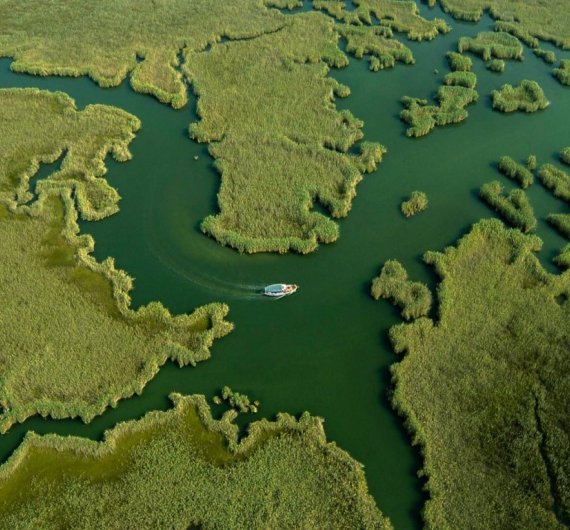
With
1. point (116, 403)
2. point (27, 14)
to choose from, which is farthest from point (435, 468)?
point (27, 14)

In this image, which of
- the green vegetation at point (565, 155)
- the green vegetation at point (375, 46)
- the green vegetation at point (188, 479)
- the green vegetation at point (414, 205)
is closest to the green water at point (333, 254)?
the green vegetation at point (414, 205)

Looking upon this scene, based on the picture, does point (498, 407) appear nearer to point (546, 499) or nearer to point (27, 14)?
point (546, 499)

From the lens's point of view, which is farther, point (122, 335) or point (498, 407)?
point (122, 335)

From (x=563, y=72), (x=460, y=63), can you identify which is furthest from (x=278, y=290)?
(x=563, y=72)

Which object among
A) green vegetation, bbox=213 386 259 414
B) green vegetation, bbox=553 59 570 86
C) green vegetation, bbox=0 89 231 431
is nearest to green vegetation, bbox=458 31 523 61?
green vegetation, bbox=553 59 570 86

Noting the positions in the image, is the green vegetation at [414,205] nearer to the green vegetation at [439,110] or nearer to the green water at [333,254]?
the green water at [333,254]

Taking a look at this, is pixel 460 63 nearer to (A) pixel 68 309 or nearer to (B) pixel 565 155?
(B) pixel 565 155

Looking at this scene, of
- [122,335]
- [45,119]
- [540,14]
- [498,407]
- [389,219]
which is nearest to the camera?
[498,407]
